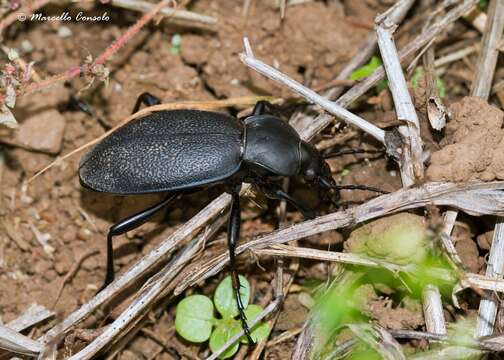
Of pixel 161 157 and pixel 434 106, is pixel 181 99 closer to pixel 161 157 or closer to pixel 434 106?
pixel 161 157

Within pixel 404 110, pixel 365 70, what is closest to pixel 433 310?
pixel 404 110

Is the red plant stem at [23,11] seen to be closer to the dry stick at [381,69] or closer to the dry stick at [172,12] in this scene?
the dry stick at [172,12]

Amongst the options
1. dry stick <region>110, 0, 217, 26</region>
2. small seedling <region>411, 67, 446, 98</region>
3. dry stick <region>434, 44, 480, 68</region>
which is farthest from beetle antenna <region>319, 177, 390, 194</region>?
dry stick <region>110, 0, 217, 26</region>

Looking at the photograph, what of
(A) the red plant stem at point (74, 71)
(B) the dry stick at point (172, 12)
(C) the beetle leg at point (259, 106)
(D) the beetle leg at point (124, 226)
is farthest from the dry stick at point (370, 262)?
(B) the dry stick at point (172, 12)

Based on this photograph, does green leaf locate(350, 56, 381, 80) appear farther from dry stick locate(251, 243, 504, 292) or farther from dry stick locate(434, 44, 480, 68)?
dry stick locate(251, 243, 504, 292)

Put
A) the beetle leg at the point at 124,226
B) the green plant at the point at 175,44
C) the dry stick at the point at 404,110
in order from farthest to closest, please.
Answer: the green plant at the point at 175,44
the beetle leg at the point at 124,226
the dry stick at the point at 404,110

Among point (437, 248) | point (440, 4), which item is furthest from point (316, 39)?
point (437, 248)
